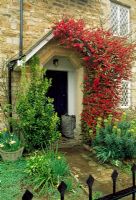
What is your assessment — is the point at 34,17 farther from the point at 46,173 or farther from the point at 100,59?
the point at 46,173

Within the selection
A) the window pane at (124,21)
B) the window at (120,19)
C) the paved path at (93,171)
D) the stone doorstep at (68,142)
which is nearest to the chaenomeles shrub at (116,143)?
the paved path at (93,171)

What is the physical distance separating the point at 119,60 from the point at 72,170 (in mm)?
3861

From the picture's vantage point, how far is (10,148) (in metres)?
6.32

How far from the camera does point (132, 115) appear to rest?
1019 centimetres

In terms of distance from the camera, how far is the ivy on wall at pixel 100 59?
7.68 meters

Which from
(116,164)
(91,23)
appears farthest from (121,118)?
(91,23)

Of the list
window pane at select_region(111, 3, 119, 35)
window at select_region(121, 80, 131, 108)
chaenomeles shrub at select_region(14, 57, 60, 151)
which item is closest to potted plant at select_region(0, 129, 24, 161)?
chaenomeles shrub at select_region(14, 57, 60, 151)

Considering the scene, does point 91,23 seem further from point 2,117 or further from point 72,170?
point 72,170

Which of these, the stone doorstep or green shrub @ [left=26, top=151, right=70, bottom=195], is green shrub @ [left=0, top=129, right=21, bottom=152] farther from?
the stone doorstep

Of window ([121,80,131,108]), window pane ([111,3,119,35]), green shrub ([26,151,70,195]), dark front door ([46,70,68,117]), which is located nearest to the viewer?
green shrub ([26,151,70,195])

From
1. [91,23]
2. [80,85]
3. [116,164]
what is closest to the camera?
[116,164]

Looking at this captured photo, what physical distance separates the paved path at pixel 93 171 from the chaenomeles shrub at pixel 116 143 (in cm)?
32

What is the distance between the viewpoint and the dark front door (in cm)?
952

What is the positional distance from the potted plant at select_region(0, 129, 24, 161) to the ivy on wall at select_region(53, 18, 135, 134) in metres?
2.55
